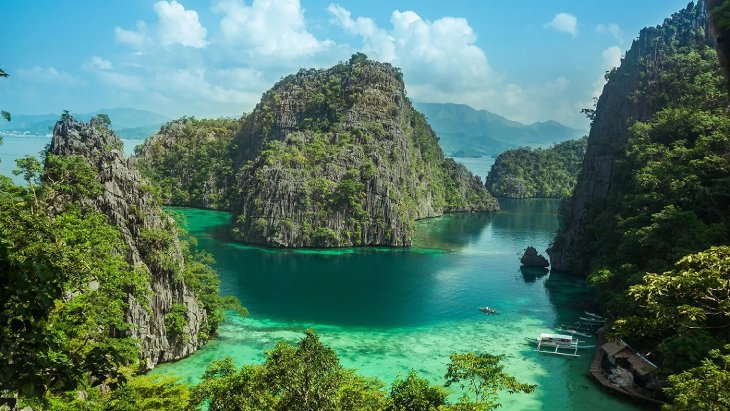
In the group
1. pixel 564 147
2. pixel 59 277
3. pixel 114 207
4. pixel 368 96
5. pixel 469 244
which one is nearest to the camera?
pixel 59 277

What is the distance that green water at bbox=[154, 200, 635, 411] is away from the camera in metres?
31.2

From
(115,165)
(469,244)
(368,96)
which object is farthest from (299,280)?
(368,96)

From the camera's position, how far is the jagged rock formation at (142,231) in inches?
1089

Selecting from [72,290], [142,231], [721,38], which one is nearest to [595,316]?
[142,231]

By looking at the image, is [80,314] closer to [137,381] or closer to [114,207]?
[137,381]

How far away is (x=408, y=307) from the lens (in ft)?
150

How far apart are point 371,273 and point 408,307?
13.2 meters

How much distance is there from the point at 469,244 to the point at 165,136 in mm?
86590

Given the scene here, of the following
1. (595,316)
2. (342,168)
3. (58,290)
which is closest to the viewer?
(58,290)

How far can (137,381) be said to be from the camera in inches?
730

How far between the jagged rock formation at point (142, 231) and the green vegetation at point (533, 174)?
129607mm

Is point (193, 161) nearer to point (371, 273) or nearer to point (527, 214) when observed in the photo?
point (371, 273)

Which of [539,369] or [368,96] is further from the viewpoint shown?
[368,96]

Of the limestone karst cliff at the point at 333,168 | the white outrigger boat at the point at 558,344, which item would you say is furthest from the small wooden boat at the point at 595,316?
the limestone karst cliff at the point at 333,168
